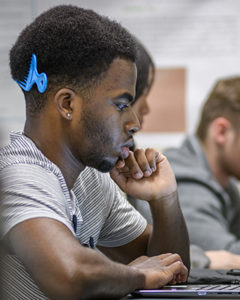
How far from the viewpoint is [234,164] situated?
2.13 metres

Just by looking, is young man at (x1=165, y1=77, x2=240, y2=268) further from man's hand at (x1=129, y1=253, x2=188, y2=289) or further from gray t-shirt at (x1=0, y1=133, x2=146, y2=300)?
man's hand at (x1=129, y1=253, x2=188, y2=289)

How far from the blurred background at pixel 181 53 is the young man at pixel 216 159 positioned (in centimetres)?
9

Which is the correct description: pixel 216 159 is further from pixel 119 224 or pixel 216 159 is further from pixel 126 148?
pixel 126 148

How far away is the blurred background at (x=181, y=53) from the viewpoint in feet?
7.13

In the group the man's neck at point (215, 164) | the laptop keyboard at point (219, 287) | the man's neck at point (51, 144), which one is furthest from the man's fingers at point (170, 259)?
the man's neck at point (215, 164)

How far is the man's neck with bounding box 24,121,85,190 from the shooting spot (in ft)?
3.03

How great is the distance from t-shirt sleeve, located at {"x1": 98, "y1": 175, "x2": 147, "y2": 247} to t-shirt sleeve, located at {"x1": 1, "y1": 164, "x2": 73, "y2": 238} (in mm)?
233

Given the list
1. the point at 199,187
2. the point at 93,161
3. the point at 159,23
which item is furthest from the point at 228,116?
the point at 93,161

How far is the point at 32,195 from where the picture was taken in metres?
0.81

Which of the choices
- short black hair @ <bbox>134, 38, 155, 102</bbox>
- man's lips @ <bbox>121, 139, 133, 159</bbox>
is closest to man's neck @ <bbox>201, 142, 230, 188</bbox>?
short black hair @ <bbox>134, 38, 155, 102</bbox>

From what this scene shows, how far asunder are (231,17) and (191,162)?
1.98 feet

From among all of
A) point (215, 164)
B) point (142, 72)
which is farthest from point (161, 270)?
point (215, 164)

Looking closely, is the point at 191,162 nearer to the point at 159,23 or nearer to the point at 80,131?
the point at 159,23

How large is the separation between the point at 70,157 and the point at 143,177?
0.76ft
